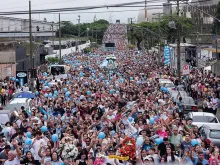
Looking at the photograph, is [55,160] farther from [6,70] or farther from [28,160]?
[6,70]

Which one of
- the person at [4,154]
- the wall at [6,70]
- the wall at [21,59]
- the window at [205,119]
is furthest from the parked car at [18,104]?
the wall at [21,59]

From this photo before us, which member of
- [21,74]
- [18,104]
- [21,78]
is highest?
[21,74]

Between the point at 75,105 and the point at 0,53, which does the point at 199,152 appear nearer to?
the point at 75,105

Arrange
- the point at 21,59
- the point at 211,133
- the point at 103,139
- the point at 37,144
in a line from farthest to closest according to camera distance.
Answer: the point at 21,59
the point at 211,133
the point at 103,139
the point at 37,144

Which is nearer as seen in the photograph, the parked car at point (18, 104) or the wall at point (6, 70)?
the parked car at point (18, 104)

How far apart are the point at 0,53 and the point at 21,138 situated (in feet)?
126

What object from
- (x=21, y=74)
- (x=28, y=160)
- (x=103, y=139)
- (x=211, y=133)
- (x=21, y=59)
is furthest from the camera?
(x=21, y=59)

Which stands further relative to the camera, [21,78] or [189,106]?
[21,78]

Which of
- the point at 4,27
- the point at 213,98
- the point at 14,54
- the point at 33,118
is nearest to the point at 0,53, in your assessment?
the point at 14,54

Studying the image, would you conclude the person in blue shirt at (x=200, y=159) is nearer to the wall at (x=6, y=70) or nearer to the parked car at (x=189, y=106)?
the parked car at (x=189, y=106)

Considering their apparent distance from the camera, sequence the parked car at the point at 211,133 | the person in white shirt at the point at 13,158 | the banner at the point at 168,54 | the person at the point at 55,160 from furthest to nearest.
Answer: the banner at the point at 168,54
the parked car at the point at 211,133
the person in white shirt at the point at 13,158
the person at the point at 55,160

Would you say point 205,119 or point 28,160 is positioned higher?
point 28,160

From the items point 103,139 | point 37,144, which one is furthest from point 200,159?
point 37,144

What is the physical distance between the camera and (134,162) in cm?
1335
